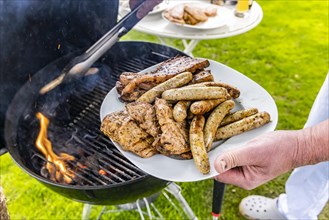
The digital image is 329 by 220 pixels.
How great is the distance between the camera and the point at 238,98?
5.70 feet

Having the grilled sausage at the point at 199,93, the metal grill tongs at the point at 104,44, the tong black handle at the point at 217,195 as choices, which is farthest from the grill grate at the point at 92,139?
the tong black handle at the point at 217,195

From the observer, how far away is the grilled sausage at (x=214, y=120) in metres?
1.49

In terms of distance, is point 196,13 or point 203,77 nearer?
point 203,77

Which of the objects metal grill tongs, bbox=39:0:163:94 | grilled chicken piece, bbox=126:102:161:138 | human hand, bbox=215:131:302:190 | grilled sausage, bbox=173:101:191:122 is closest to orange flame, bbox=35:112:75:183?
metal grill tongs, bbox=39:0:163:94

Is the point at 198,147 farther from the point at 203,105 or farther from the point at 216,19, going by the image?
the point at 216,19

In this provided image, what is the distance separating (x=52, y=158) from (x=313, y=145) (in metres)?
1.39

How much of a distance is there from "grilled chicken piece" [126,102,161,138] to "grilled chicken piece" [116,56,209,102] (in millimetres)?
123

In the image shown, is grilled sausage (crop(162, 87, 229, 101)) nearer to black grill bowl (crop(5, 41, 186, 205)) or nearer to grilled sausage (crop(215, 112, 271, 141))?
grilled sausage (crop(215, 112, 271, 141))

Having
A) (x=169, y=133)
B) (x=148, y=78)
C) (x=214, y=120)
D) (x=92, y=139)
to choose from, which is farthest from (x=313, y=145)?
(x=92, y=139)

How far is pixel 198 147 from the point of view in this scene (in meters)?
1.43

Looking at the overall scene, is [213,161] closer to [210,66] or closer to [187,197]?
[210,66]

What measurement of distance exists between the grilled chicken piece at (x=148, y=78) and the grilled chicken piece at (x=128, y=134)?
0.14m

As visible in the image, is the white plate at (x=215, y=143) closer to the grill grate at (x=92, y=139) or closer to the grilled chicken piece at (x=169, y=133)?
the grilled chicken piece at (x=169, y=133)

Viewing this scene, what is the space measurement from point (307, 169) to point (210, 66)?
46.9 inches
